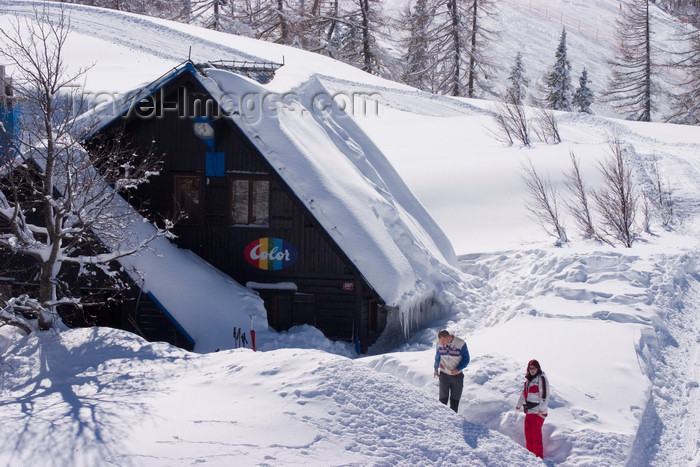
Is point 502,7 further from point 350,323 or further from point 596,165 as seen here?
point 350,323

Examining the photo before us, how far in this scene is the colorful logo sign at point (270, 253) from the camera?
15164mm

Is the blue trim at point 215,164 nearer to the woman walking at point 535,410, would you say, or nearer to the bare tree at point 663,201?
the woman walking at point 535,410

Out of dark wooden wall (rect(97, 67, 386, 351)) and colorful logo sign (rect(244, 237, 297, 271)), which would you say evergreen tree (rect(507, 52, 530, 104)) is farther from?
colorful logo sign (rect(244, 237, 297, 271))

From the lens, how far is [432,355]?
11.3 meters

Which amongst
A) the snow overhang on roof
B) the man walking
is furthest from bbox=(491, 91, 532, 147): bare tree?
the man walking

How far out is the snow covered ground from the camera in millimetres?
7730

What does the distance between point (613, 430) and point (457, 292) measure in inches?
306

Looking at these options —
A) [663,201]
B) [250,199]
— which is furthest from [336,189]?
[663,201]

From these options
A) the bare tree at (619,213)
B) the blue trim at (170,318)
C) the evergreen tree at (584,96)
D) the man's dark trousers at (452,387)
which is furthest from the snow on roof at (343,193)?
the evergreen tree at (584,96)

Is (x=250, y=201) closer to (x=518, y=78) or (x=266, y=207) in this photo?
(x=266, y=207)

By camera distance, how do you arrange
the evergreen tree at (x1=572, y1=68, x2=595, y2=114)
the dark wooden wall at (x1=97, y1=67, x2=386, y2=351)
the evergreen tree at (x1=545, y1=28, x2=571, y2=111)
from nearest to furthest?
the dark wooden wall at (x1=97, y1=67, x2=386, y2=351), the evergreen tree at (x1=545, y1=28, x2=571, y2=111), the evergreen tree at (x1=572, y1=68, x2=595, y2=114)

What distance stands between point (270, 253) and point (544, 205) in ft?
28.8

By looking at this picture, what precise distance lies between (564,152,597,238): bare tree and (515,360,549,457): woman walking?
1130 cm

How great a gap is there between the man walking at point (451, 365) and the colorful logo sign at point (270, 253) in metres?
6.30
